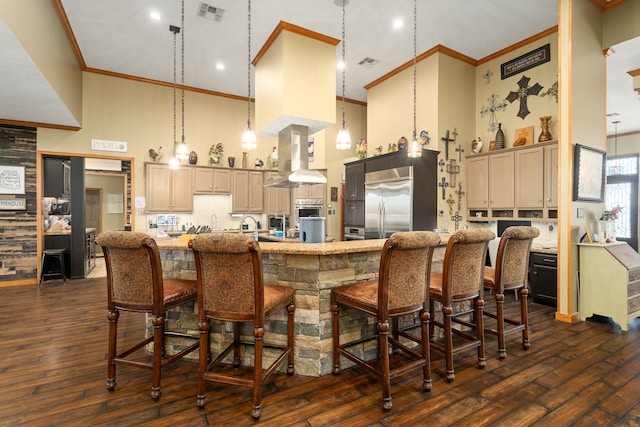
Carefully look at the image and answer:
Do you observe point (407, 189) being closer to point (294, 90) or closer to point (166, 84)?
point (294, 90)

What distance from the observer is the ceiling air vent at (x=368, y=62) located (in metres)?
5.71

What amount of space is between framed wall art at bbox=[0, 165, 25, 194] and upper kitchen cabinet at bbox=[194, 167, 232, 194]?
2.82 metres

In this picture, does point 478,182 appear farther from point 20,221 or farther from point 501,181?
point 20,221

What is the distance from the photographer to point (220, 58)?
5.54m

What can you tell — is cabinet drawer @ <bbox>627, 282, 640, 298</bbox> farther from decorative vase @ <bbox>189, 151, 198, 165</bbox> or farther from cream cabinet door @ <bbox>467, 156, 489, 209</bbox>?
decorative vase @ <bbox>189, 151, 198, 165</bbox>

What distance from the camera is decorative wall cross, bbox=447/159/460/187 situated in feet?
18.1

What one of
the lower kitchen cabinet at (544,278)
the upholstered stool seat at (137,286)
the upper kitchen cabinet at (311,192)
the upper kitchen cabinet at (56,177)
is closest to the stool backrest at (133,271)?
the upholstered stool seat at (137,286)

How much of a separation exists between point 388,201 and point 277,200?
2.68 meters

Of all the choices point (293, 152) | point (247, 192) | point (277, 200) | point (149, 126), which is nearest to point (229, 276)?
point (293, 152)

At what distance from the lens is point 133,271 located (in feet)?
7.13

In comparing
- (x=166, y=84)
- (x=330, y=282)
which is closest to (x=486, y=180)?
(x=330, y=282)

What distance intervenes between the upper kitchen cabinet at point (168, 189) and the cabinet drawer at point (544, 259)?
233 inches

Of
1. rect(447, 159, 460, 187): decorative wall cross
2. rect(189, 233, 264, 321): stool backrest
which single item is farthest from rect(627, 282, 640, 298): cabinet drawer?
rect(189, 233, 264, 321): stool backrest

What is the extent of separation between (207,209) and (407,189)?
162 inches
